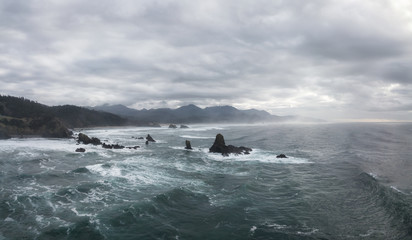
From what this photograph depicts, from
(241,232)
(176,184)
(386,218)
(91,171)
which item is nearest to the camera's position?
(241,232)

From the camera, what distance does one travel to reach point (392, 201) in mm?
23078

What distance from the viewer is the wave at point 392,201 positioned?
18781 mm

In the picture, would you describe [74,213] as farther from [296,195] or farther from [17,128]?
[17,128]

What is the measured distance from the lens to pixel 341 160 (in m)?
47.7

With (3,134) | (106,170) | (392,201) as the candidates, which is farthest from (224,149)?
(3,134)

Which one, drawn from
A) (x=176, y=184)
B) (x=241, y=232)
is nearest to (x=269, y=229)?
(x=241, y=232)

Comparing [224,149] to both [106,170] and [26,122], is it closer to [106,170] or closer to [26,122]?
[106,170]

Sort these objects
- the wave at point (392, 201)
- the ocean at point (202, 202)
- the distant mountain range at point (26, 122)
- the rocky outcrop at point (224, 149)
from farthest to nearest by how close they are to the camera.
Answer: the distant mountain range at point (26, 122) < the rocky outcrop at point (224, 149) < the wave at point (392, 201) < the ocean at point (202, 202)

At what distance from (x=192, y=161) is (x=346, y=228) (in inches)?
1233

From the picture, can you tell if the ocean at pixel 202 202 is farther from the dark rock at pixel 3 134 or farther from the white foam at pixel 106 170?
the dark rock at pixel 3 134

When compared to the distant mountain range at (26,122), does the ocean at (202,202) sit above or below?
below

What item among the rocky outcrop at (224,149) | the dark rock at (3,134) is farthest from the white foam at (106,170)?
the dark rock at (3,134)

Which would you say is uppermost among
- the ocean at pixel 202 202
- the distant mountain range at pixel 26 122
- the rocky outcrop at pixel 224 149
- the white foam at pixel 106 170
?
the distant mountain range at pixel 26 122

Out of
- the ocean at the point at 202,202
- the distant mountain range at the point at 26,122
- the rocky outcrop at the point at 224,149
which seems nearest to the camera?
the ocean at the point at 202,202
